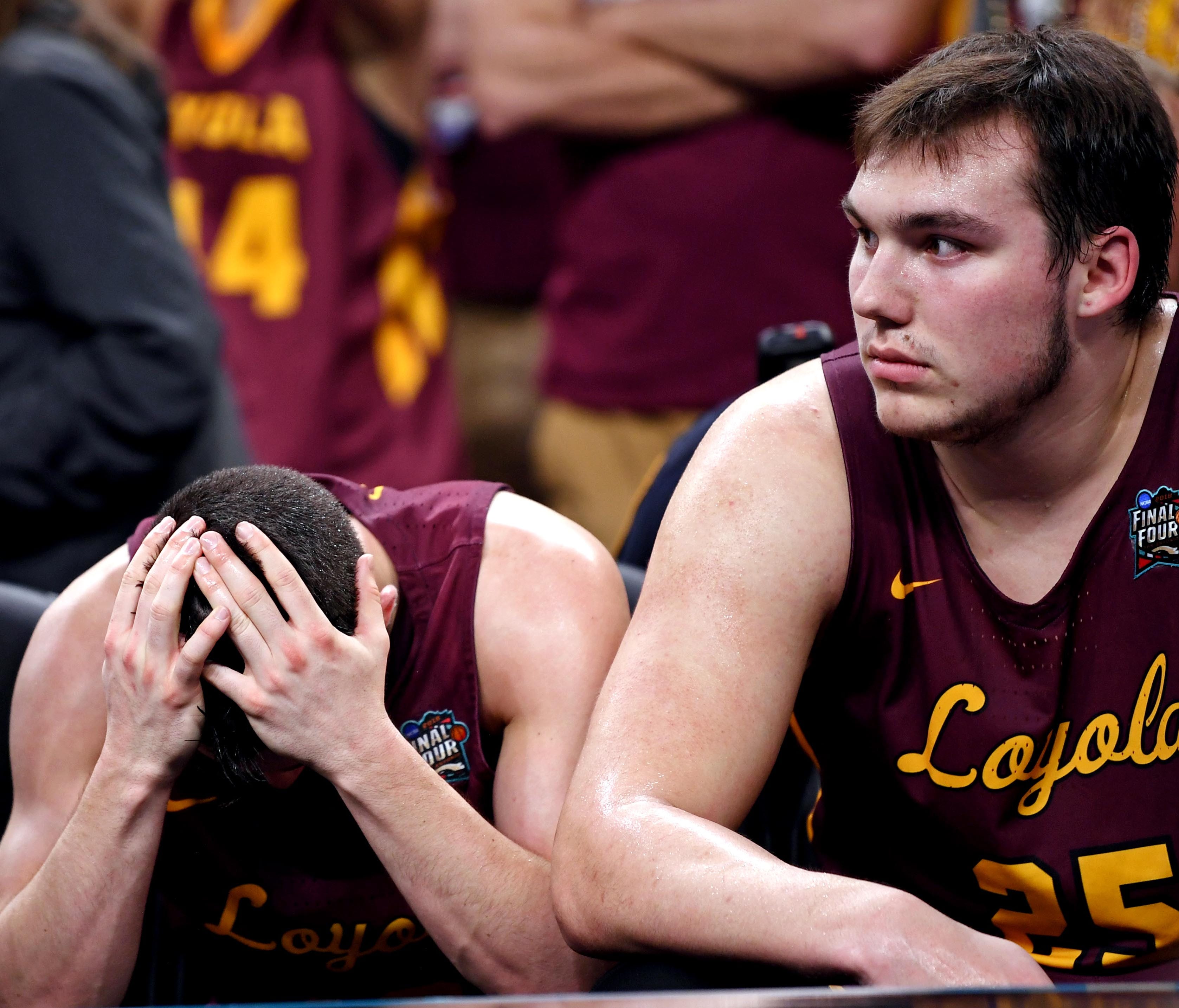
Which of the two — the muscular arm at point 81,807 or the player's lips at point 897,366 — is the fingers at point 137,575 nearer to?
the muscular arm at point 81,807

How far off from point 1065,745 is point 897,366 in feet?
1.37

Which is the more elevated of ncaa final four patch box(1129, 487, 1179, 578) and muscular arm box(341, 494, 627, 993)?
ncaa final four patch box(1129, 487, 1179, 578)

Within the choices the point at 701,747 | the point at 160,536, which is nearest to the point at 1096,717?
the point at 701,747

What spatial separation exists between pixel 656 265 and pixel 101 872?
1.71m

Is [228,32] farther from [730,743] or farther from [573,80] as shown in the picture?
[730,743]

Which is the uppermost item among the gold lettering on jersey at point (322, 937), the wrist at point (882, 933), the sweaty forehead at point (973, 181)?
the sweaty forehead at point (973, 181)

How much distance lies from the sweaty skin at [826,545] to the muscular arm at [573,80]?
1.41 m

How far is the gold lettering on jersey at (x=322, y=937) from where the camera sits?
1608 millimetres

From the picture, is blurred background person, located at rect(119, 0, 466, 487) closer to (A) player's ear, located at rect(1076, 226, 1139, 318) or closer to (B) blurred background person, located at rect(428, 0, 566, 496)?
(B) blurred background person, located at rect(428, 0, 566, 496)

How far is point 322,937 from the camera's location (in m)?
1.61

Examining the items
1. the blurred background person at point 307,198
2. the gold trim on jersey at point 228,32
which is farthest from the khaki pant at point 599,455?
the gold trim on jersey at point 228,32

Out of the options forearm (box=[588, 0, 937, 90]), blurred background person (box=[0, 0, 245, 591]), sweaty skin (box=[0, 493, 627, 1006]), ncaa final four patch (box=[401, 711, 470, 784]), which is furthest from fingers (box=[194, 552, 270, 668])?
forearm (box=[588, 0, 937, 90])

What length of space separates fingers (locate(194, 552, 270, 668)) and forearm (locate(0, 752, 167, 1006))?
0.59ft

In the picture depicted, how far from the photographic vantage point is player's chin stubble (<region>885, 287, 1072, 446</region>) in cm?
138
